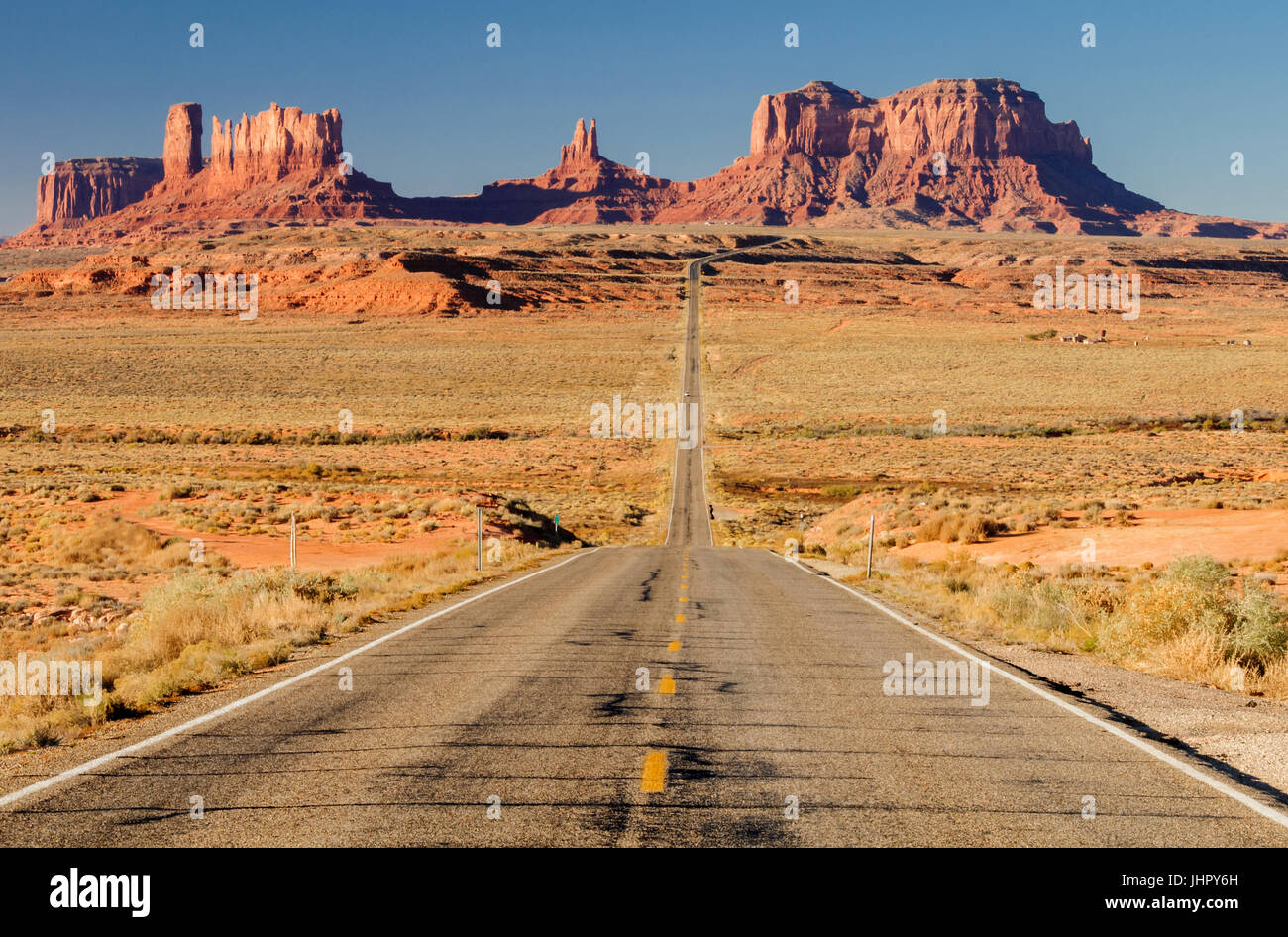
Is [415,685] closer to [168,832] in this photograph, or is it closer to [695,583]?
[168,832]

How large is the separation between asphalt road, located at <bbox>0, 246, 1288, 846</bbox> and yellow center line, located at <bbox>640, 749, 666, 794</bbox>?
2cm

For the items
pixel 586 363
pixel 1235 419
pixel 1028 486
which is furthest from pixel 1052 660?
pixel 586 363

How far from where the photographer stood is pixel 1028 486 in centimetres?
4275

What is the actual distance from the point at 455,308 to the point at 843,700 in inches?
4629

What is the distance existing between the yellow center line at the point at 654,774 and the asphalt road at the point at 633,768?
0.02 metres

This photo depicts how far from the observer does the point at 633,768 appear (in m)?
6.27

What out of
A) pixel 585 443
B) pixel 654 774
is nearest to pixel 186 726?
pixel 654 774

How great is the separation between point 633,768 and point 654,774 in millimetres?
187

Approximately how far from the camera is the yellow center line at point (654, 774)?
5.86 metres

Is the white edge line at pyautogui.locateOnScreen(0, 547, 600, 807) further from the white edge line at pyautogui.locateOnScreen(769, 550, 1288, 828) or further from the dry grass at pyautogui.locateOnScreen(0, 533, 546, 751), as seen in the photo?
the white edge line at pyautogui.locateOnScreen(769, 550, 1288, 828)

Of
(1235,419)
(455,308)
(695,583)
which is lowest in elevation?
(695,583)

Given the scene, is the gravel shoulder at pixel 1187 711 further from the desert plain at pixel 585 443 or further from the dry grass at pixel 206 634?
the dry grass at pixel 206 634

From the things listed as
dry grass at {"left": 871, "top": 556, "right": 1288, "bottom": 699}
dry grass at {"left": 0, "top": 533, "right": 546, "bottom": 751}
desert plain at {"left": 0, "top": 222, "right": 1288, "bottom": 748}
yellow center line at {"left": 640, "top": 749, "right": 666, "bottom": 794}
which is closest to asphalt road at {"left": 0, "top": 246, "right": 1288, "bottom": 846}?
yellow center line at {"left": 640, "top": 749, "right": 666, "bottom": 794}
